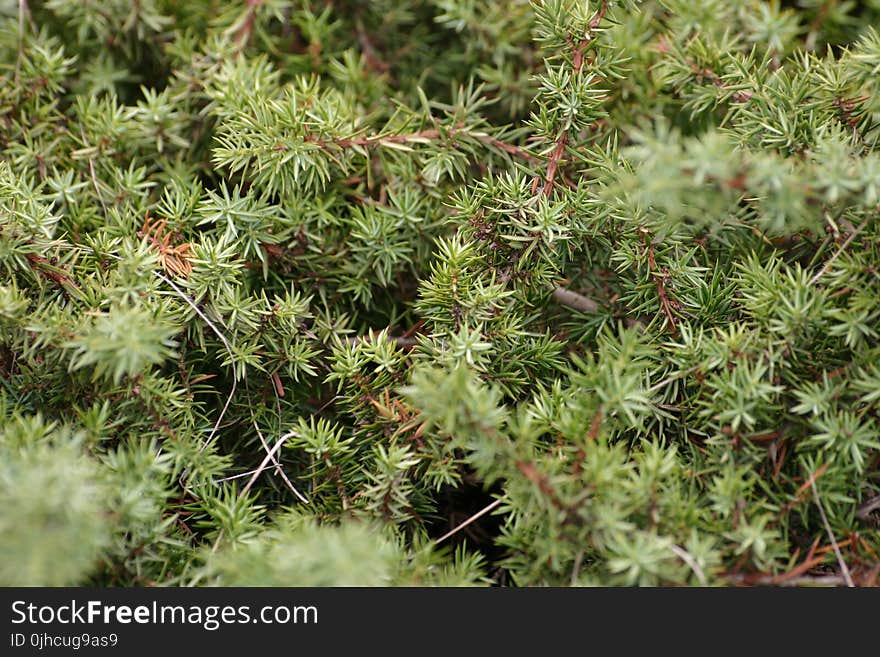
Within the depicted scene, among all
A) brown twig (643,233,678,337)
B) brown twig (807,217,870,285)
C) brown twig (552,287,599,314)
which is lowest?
brown twig (807,217,870,285)

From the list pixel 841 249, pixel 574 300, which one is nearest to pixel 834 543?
pixel 841 249

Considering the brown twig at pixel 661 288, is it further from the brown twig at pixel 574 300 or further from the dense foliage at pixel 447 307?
the brown twig at pixel 574 300

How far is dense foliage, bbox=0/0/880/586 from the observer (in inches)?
36.9

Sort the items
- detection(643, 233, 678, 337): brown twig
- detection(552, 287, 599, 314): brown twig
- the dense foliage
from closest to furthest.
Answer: the dense foliage < detection(643, 233, 678, 337): brown twig < detection(552, 287, 599, 314): brown twig

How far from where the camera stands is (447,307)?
114 cm

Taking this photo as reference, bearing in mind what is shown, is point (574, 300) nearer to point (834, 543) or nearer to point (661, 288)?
point (661, 288)

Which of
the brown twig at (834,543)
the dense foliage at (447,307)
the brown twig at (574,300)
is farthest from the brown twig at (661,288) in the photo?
the brown twig at (834,543)

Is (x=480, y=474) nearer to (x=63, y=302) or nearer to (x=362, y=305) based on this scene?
(x=362, y=305)

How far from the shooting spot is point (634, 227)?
46.1 inches

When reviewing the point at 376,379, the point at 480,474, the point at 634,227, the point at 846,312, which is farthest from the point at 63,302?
the point at 846,312

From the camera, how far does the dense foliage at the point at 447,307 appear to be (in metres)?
0.94

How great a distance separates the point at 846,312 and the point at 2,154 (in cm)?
136

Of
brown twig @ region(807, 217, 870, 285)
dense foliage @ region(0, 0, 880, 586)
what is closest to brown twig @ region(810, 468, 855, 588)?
dense foliage @ region(0, 0, 880, 586)

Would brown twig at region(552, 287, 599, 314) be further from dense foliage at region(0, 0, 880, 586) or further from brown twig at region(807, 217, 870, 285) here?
brown twig at region(807, 217, 870, 285)
